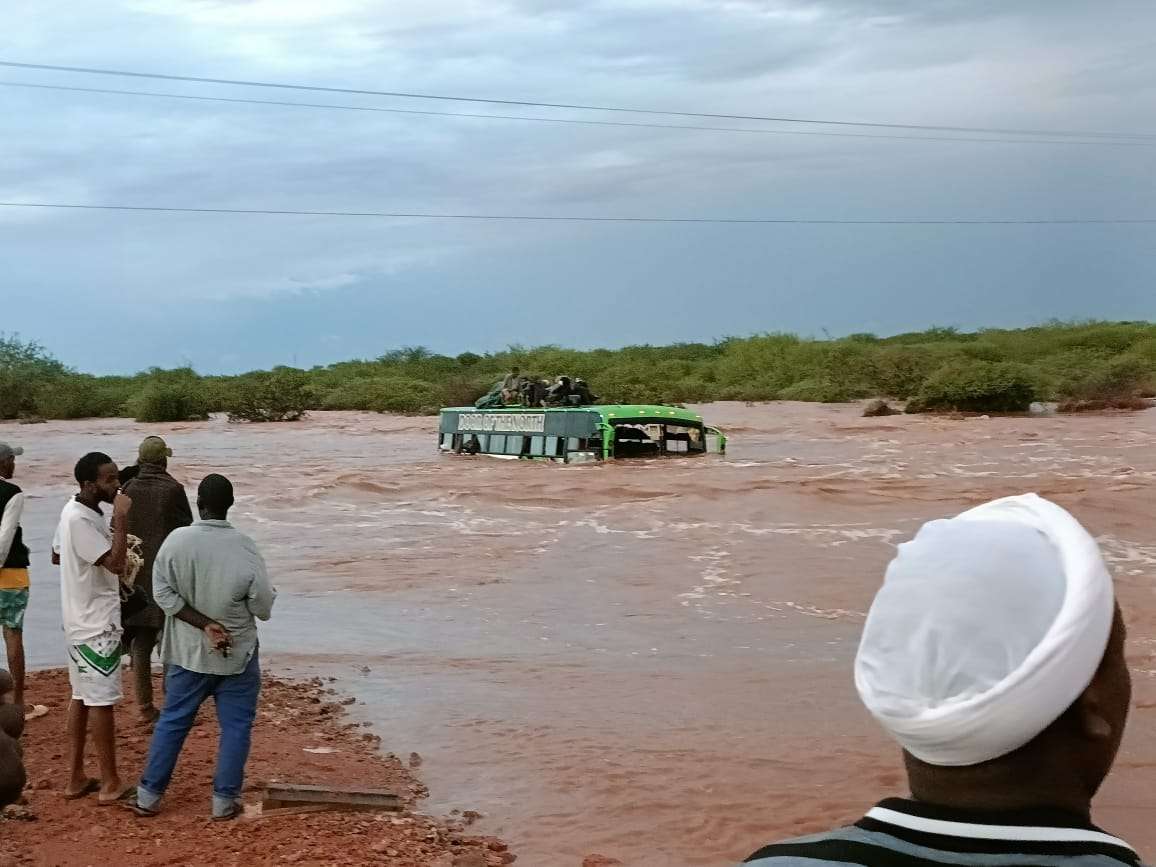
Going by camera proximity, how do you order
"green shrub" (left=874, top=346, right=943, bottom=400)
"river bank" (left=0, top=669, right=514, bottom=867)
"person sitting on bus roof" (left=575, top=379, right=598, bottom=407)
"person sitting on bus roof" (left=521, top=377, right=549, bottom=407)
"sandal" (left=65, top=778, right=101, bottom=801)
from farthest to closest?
1. "green shrub" (left=874, top=346, right=943, bottom=400)
2. "person sitting on bus roof" (left=521, top=377, right=549, bottom=407)
3. "person sitting on bus roof" (left=575, top=379, right=598, bottom=407)
4. "sandal" (left=65, top=778, right=101, bottom=801)
5. "river bank" (left=0, top=669, right=514, bottom=867)

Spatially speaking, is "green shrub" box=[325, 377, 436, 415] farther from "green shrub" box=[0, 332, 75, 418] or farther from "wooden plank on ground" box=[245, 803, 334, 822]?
"wooden plank on ground" box=[245, 803, 334, 822]

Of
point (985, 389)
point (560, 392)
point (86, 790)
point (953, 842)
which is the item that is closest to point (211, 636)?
point (86, 790)

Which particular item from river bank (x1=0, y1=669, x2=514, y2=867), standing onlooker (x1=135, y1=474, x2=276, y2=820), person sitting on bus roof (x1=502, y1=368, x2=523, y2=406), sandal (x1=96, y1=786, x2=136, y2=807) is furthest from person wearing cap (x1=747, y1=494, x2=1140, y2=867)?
person sitting on bus roof (x1=502, y1=368, x2=523, y2=406)

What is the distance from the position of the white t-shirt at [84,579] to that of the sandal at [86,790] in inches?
30.9

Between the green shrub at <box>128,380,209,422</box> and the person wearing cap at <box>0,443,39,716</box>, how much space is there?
161ft

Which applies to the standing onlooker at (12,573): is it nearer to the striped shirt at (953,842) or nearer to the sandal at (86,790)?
the sandal at (86,790)

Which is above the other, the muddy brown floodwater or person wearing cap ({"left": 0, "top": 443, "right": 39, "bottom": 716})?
person wearing cap ({"left": 0, "top": 443, "right": 39, "bottom": 716})

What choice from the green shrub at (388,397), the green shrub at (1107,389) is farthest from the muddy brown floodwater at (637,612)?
the green shrub at (388,397)

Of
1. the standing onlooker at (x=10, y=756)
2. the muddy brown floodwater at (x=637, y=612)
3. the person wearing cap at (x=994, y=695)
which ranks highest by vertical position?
the person wearing cap at (x=994, y=695)

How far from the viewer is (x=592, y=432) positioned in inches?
977

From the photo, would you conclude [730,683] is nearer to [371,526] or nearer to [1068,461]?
[371,526]

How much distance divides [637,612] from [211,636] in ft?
24.2

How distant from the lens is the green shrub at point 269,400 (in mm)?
54219

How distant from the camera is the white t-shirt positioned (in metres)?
6.45
